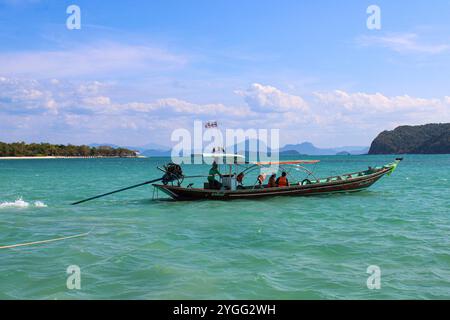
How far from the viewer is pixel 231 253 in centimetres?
1355

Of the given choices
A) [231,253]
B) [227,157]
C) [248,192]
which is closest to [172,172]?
[227,157]

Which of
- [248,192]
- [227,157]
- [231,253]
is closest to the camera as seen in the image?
[231,253]

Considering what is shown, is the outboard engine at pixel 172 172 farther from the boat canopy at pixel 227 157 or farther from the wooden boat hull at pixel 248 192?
the boat canopy at pixel 227 157

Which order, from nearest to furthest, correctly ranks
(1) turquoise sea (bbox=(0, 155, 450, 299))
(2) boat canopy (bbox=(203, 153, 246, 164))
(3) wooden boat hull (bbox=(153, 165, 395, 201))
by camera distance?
1. (1) turquoise sea (bbox=(0, 155, 450, 299))
2. (2) boat canopy (bbox=(203, 153, 246, 164))
3. (3) wooden boat hull (bbox=(153, 165, 395, 201))

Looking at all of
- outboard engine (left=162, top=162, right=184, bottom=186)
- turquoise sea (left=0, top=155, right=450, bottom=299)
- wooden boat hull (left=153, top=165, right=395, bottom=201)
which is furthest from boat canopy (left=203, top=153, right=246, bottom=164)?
turquoise sea (left=0, top=155, right=450, bottom=299)

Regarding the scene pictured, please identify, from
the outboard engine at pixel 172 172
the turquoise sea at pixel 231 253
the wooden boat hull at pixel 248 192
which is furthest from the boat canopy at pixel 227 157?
the turquoise sea at pixel 231 253

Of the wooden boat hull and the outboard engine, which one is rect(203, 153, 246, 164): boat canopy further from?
the outboard engine

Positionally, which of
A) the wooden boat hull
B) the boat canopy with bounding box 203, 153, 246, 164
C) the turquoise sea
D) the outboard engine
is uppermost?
the boat canopy with bounding box 203, 153, 246, 164

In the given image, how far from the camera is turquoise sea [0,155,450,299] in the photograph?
1027cm

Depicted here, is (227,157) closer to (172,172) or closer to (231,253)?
(172,172)
